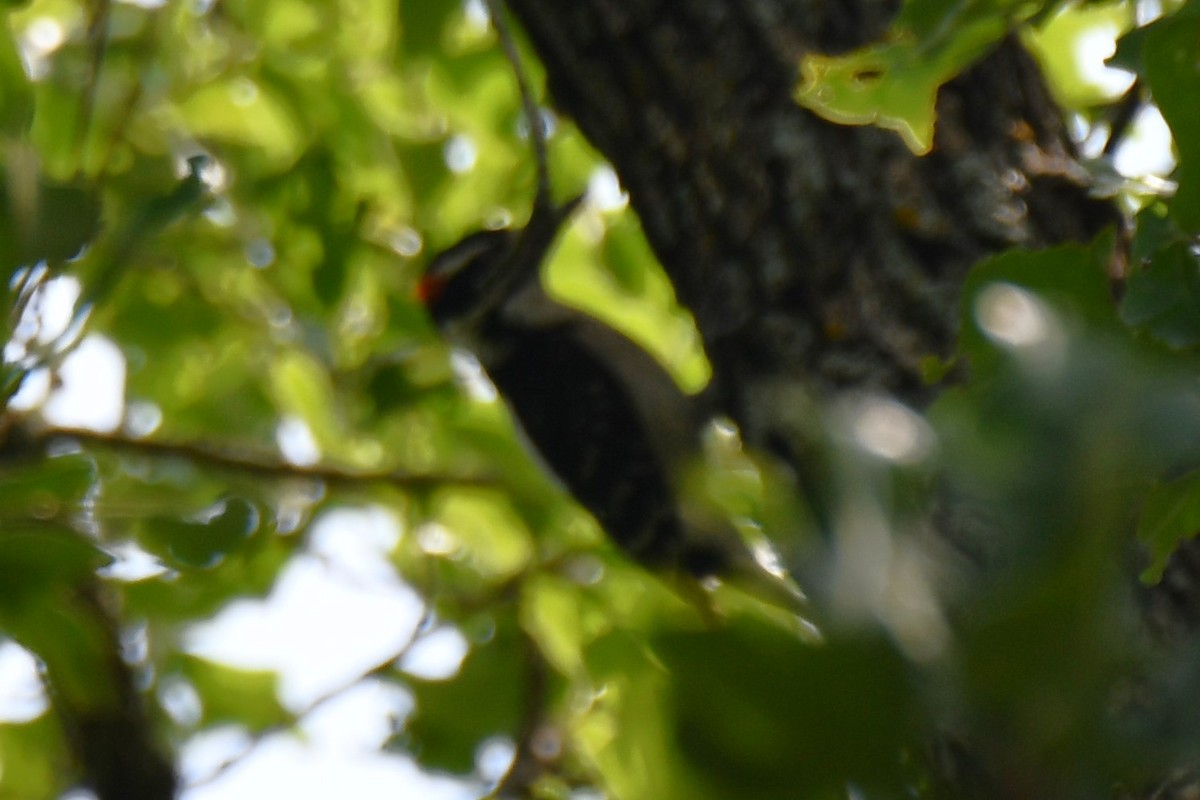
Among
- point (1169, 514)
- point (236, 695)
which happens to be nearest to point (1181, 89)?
point (1169, 514)

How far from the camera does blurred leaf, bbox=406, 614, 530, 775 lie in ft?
8.24

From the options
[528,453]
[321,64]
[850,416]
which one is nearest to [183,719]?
[528,453]

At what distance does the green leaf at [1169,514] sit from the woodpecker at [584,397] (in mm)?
1903

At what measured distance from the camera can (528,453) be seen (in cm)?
318

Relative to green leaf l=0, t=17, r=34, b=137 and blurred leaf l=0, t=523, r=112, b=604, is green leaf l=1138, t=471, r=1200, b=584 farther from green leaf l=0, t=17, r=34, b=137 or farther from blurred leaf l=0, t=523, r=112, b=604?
green leaf l=0, t=17, r=34, b=137

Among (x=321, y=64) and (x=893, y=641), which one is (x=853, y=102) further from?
(x=321, y=64)

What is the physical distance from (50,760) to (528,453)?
4.01 feet

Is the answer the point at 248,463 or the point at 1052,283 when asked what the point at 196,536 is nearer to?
the point at 1052,283

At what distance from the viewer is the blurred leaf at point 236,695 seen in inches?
107

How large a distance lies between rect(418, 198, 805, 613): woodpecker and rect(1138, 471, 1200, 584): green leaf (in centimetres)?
190

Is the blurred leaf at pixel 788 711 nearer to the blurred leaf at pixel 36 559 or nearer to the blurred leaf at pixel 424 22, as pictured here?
the blurred leaf at pixel 36 559

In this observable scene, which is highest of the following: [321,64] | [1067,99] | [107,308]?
[321,64]

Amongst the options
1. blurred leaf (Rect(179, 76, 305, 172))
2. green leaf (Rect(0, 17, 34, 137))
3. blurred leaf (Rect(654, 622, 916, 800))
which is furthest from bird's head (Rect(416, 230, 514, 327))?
blurred leaf (Rect(654, 622, 916, 800))

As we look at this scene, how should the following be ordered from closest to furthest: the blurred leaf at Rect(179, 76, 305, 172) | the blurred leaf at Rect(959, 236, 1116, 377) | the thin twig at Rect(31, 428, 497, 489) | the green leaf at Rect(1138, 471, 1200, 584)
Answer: the blurred leaf at Rect(959, 236, 1116, 377)
the green leaf at Rect(1138, 471, 1200, 584)
the thin twig at Rect(31, 428, 497, 489)
the blurred leaf at Rect(179, 76, 305, 172)
